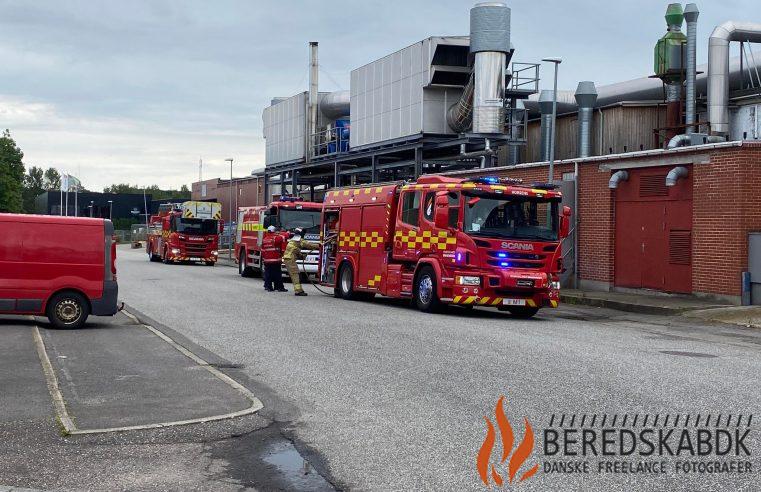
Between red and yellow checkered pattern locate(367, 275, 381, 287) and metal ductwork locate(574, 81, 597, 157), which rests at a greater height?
metal ductwork locate(574, 81, 597, 157)

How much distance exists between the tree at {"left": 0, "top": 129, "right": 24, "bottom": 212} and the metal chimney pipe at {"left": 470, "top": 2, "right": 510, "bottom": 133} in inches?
3441

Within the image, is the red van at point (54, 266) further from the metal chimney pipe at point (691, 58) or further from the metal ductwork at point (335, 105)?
the metal ductwork at point (335, 105)

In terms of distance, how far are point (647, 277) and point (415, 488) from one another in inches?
820

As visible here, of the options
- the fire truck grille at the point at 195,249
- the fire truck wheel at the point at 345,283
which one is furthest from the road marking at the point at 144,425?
the fire truck grille at the point at 195,249

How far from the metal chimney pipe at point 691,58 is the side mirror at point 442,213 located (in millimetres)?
11147

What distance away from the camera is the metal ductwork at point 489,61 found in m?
32.4

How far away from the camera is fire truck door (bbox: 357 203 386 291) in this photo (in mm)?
23422

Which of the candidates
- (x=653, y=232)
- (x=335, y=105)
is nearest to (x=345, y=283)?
(x=653, y=232)

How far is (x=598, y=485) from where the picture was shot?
21.0 ft

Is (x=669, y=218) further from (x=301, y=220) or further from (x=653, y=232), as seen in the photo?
(x=301, y=220)

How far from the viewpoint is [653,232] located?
25781 mm

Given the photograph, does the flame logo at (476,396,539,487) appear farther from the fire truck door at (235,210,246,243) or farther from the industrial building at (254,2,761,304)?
the fire truck door at (235,210,246,243)

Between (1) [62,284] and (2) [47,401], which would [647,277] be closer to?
(1) [62,284]

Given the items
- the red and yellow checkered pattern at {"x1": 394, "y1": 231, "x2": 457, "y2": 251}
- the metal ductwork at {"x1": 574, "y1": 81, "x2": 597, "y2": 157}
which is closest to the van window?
the red and yellow checkered pattern at {"x1": 394, "y1": 231, "x2": 457, "y2": 251}
